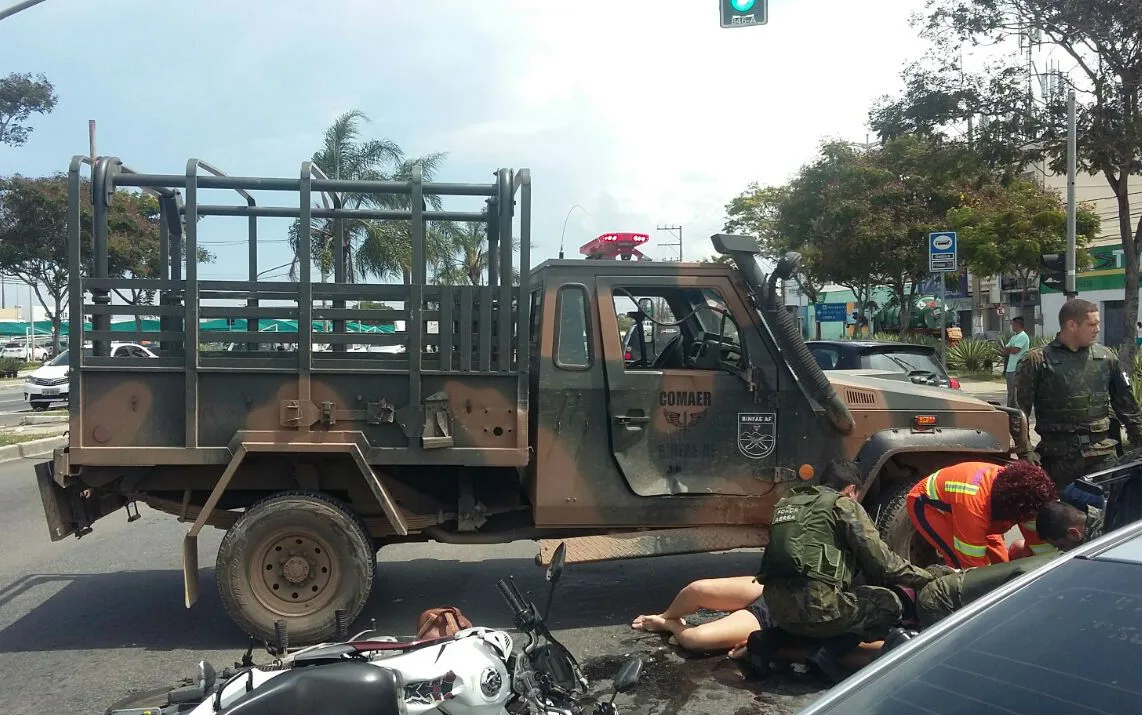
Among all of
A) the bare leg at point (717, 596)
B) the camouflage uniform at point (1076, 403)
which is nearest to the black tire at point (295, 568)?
the bare leg at point (717, 596)

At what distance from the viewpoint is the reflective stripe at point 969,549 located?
4273mm

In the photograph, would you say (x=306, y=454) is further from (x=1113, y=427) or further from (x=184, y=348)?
(x=1113, y=427)

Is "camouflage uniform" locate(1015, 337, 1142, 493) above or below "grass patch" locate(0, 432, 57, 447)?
above

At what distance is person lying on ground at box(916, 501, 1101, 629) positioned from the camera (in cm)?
388

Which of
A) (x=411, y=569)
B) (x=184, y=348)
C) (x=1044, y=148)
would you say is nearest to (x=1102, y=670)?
(x=184, y=348)

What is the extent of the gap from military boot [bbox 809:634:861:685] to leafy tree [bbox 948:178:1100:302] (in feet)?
71.3

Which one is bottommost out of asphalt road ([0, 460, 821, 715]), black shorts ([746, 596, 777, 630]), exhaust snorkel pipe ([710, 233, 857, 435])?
asphalt road ([0, 460, 821, 715])

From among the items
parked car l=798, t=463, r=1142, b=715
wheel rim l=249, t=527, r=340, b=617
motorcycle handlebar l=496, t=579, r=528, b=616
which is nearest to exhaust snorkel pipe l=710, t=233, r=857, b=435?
motorcycle handlebar l=496, t=579, r=528, b=616

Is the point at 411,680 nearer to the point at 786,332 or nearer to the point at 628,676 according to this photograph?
the point at 628,676

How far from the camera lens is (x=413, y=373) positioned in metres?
4.87

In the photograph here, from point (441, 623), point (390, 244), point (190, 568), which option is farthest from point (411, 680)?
point (390, 244)

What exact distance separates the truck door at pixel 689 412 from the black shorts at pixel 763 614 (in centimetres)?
73

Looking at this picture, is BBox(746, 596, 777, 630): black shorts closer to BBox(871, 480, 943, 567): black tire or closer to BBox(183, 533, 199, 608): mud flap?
BBox(871, 480, 943, 567): black tire

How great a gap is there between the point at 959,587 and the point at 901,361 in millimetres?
6322
